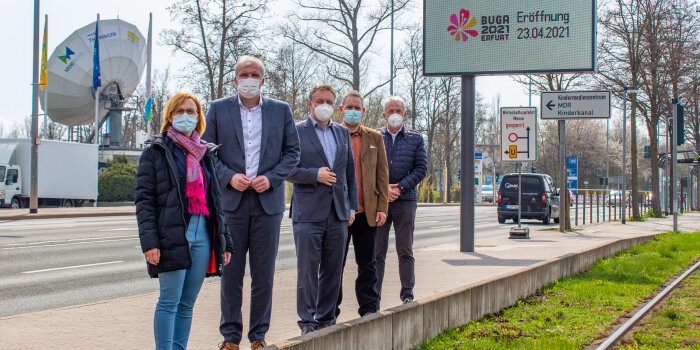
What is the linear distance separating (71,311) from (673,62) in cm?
2840

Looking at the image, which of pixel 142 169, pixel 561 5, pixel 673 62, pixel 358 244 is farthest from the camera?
pixel 673 62

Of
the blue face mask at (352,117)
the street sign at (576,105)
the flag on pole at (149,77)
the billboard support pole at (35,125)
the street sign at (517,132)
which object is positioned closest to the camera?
the blue face mask at (352,117)

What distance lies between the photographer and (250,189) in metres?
4.84

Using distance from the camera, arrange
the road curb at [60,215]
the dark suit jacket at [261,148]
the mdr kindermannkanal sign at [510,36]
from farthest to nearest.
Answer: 1. the road curb at [60,215]
2. the mdr kindermannkanal sign at [510,36]
3. the dark suit jacket at [261,148]

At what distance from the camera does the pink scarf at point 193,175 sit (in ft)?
13.9

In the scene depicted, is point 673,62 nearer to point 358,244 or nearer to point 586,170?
point 358,244

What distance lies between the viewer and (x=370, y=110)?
53.5m

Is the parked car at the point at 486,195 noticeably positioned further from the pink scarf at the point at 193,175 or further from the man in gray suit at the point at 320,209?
the pink scarf at the point at 193,175

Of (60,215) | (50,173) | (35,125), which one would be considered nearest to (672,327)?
(60,215)

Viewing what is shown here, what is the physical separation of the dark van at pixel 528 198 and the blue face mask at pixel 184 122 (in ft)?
80.8

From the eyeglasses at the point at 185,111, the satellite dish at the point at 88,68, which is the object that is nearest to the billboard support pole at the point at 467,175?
the eyeglasses at the point at 185,111

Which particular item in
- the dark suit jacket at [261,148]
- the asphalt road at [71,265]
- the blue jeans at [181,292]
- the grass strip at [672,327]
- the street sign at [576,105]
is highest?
the street sign at [576,105]

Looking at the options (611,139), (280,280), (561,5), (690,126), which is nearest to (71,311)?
(280,280)

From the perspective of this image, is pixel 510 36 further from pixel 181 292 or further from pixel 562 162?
pixel 181 292
